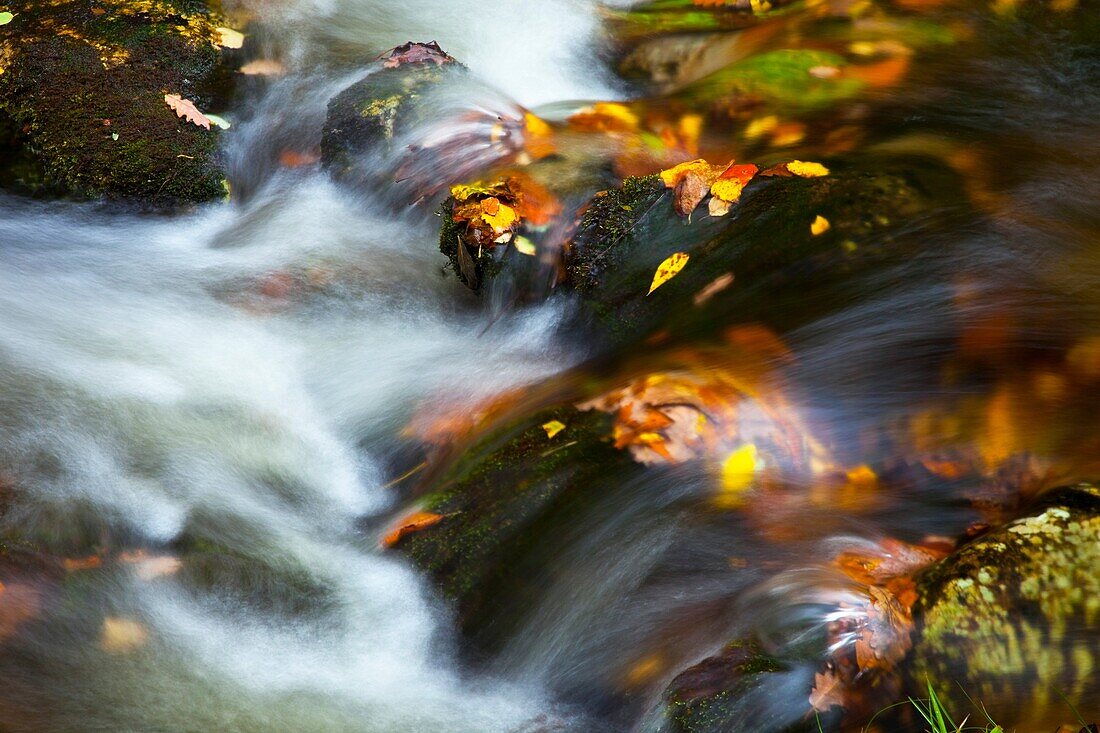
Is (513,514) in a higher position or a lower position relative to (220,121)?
lower

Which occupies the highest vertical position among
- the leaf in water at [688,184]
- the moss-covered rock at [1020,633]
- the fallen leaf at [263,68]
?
the fallen leaf at [263,68]

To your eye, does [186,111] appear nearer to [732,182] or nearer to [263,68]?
[263,68]

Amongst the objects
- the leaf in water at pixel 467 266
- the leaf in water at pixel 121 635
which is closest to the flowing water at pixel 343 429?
the leaf in water at pixel 121 635

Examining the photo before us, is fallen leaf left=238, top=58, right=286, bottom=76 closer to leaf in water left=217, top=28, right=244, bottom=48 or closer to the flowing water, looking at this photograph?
leaf in water left=217, top=28, right=244, bottom=48

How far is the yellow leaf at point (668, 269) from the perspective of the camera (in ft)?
12.8

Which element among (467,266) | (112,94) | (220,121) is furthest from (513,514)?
(112,94)

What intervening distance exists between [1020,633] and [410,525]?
2075 mm

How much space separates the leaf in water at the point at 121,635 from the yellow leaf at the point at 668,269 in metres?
2.33

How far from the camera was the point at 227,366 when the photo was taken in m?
4.30

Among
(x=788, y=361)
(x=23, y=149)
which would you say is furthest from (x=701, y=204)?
(x=23, y=149)

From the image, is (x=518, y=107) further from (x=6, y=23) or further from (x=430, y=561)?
(x=6, y=23)

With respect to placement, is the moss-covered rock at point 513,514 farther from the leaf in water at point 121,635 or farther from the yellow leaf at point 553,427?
the leaf in water at point 121,635

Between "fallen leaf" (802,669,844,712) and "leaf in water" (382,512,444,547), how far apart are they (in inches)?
58.2

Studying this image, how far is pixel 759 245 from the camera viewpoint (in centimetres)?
382
